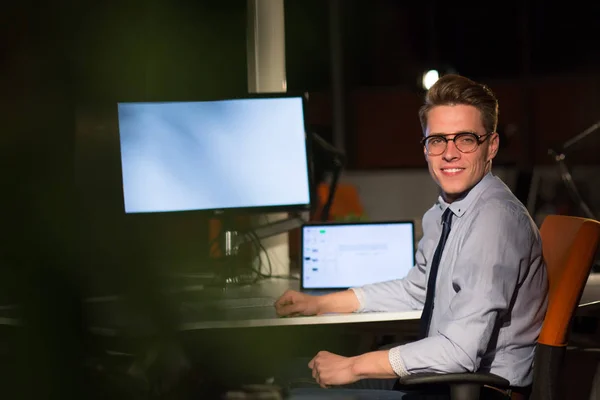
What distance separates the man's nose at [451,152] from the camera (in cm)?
182

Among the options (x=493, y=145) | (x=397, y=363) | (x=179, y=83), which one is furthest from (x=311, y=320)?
(x=179, y=83)

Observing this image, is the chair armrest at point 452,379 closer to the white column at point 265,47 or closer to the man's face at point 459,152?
the man's face at point 459,152

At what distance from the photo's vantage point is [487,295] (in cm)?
161

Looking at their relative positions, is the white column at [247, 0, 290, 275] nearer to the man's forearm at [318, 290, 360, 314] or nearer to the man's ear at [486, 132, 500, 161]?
the man's forearm at [318, 290, 360, 314]

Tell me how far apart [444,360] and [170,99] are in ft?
Answer: 4.19

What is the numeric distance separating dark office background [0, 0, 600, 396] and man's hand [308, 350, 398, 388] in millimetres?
443

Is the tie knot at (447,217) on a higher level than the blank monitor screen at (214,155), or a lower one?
lower

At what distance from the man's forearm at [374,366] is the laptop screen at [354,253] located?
778 mm

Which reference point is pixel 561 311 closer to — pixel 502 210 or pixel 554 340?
pixel 554 340

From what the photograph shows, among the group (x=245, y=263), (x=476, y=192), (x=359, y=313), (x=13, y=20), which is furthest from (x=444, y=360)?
(x=245, y=263)

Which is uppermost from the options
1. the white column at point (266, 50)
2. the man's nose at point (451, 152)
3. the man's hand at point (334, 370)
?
the white column at point (266, 50)

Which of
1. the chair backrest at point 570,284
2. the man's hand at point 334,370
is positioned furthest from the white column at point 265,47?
the chair backrest at point 570,284

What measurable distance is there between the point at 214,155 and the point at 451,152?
0.91 m

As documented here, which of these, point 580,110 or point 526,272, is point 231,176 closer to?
point 526,272
